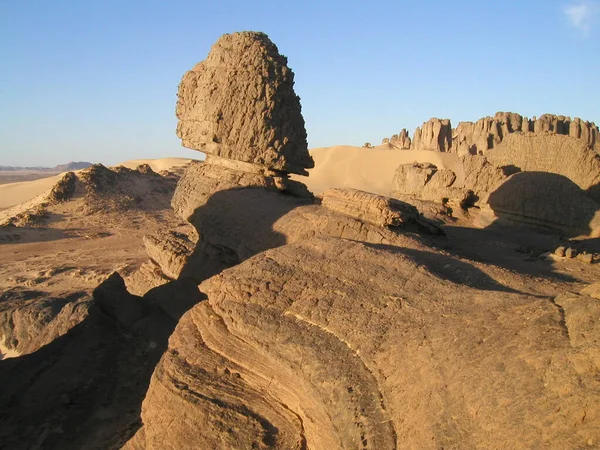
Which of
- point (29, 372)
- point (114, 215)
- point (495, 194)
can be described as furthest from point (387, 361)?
point (114, 215)

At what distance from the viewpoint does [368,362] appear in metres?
3.54

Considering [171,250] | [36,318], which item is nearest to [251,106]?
[171,250]

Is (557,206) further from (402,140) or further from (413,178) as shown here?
(402,140)

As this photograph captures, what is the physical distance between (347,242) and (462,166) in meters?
9.35

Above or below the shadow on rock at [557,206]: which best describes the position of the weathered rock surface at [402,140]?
above

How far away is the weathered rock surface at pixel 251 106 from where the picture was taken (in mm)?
8500

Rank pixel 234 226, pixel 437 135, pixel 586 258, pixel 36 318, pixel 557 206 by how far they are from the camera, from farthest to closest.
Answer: pixel 437 135 → pixel 557 206 → pixel 36 318 → pixel 234 226 → pixel 586 258

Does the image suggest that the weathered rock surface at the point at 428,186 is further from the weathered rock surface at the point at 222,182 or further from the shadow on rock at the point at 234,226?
the shadow on rock at the point at 234,226

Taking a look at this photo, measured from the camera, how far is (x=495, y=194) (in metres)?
11.8

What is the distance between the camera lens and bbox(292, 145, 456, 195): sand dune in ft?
126

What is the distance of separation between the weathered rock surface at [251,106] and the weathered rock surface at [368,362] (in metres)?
3.96

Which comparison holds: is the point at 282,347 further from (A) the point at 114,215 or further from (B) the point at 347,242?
(A) the point at 114,215

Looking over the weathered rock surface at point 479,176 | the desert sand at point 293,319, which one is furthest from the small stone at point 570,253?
the weathered rock surface at point 479,176

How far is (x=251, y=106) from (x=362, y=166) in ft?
112
